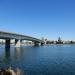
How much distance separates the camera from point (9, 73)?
60.2ft

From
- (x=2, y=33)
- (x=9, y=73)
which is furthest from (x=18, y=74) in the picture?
(x=2, y=33)

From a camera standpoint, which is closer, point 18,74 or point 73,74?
point 18,74

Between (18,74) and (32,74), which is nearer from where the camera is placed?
(18,74)

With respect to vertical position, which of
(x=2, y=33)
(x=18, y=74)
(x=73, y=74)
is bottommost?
(x=73, y=74)

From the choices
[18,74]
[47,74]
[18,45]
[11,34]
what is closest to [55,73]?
[47,74]

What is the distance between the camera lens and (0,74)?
18.3 m

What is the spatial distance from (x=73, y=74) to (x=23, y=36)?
5700 inches

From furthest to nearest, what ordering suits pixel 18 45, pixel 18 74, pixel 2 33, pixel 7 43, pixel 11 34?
pixel 18 45 < pixel 7 43 < pixel 11 34 < pixel 2 33 < pixel 18 74

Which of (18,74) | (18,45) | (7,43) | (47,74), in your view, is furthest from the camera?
(18,45)

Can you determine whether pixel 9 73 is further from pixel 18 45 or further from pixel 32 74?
pixel 18 45

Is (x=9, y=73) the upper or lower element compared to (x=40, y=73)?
upper

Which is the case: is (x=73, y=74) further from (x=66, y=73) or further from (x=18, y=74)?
(x=18, y=74)

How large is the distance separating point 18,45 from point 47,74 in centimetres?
15501

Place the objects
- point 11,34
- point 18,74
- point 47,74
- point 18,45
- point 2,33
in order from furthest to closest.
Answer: point 18,45, point 11,34, point 2,33, point 47,74, point 18,74
